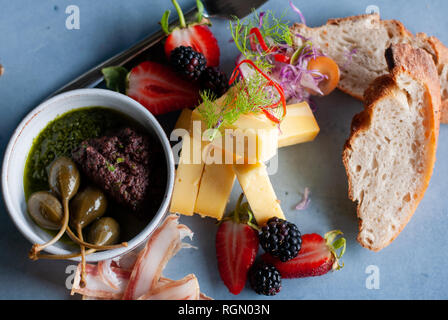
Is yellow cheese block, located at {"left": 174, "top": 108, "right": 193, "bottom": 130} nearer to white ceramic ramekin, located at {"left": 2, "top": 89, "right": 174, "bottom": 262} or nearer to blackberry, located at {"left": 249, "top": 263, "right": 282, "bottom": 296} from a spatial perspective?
white ceramic ramekin, located at {"left": 2, "top": 89, "right": 174, "bottom": 262}

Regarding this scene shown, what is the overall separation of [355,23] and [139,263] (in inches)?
55.5

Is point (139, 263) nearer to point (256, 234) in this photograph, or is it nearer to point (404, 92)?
point (256, 234)

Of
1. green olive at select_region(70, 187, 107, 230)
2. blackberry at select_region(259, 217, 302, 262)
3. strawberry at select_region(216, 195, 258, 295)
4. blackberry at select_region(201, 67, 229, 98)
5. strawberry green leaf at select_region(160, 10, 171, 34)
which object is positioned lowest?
strawberry at select_region(216, 195, 258, 295)

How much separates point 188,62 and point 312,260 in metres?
0.94

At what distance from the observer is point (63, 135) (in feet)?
5.36

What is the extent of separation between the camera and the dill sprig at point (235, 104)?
1.64m

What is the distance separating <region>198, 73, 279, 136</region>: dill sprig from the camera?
1640mm

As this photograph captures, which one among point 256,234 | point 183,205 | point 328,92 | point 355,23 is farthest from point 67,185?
point 355,23

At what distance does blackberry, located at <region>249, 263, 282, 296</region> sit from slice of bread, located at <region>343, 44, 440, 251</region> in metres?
0.41

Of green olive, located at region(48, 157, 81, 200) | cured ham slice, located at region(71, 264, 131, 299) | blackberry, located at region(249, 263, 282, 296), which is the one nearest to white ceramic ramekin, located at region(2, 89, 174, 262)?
green olive, located at region(48, 157, 81, 200)

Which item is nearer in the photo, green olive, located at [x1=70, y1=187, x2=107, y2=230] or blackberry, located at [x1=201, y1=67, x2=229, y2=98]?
green olive, located at [x1=70, y1=187, x2=107, y2=230]

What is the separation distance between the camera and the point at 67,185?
1530 mm

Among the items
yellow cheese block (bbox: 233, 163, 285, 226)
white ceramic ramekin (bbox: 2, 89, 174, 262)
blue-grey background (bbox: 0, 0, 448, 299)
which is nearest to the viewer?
white ceramic ramekin (bbox: 2, 89, 174, 262)
